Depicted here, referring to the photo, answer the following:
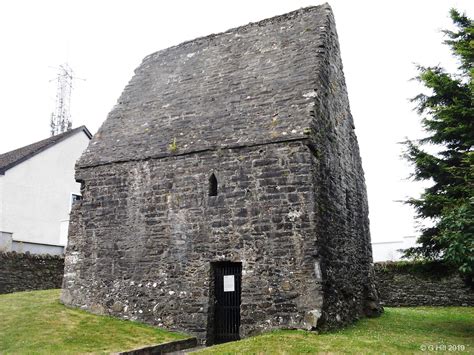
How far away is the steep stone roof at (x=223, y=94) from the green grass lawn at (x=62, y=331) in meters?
4.51

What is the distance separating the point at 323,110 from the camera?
12570 millimetres

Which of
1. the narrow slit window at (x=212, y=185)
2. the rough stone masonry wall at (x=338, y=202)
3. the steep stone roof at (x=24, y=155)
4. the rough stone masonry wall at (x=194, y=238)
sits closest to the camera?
Result: the rough stone masonry wall at (x=194, y=238)

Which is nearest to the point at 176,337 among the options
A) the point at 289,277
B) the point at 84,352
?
the point at 84,352

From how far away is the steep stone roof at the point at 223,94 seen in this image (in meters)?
12.2

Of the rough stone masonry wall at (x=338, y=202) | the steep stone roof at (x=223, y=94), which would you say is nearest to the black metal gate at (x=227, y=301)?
the rough stone masonry wall at (x=338, y=202)

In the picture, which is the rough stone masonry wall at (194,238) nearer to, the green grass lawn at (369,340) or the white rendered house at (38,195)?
the green grass lawn at (369,340)

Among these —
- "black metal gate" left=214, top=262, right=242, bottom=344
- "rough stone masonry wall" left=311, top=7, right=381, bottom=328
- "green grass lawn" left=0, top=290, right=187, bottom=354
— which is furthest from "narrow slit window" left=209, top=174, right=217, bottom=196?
"green grass lawn" left=0, top=290, right=187, bottom=354

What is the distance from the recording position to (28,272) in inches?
720

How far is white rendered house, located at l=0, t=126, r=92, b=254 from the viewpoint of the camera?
23016 mm

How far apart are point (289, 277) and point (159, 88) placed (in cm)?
825

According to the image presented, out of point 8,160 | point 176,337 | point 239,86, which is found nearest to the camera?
point 176,337

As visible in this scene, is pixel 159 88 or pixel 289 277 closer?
pixel 289 277

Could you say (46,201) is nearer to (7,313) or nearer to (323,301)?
(7,313)

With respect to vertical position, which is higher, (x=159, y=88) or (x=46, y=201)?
(x=159, y=88)
